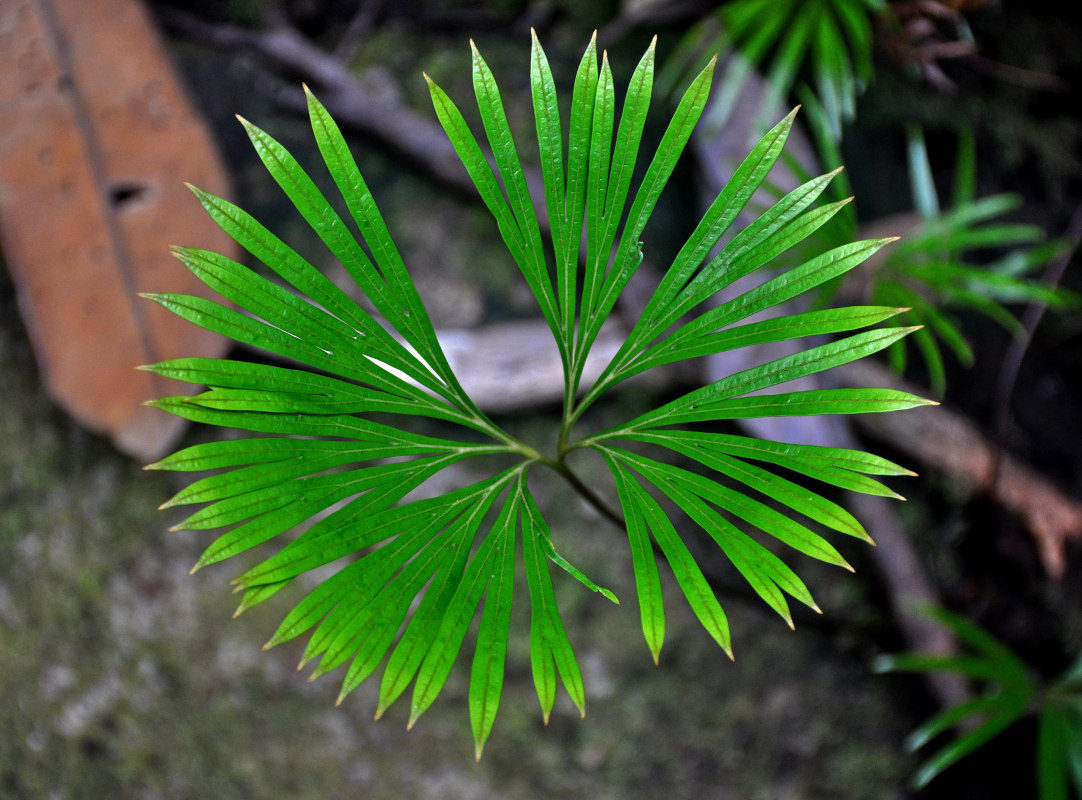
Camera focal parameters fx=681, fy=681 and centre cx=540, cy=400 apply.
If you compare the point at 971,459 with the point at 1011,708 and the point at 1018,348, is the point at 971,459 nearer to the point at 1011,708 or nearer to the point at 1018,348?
the point at 1018,348

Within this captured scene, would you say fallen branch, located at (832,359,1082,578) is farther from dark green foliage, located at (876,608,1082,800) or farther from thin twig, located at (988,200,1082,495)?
dark green foliage, located at (876,608,1082,800)

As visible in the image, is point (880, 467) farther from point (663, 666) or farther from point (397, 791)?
point (397, 791)

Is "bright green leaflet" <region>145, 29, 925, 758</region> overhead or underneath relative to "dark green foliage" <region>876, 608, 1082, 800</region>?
overhead

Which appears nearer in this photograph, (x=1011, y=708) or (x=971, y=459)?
(x=1011, y=708)

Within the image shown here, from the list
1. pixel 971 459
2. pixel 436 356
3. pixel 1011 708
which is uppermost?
pixel 436 356

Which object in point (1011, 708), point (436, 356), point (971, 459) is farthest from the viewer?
point (971, 459)

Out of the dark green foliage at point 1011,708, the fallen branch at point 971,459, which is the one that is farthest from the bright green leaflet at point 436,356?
the fallen branch at point 971,459

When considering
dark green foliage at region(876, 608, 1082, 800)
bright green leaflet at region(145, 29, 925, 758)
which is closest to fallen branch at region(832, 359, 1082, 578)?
dark green foliage at region(876, 608, 1082, 800)

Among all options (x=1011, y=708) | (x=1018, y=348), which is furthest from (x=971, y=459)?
(x=1011, y=708)

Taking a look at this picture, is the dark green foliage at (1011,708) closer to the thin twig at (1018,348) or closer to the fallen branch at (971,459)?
the fallen branch at (971,459)
